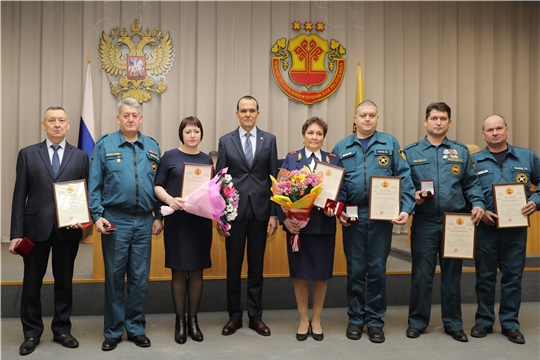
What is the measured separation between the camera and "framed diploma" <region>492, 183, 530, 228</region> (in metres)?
3.45

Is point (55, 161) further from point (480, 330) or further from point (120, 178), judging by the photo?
point (480, 330)

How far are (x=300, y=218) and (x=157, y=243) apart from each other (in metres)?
1.46

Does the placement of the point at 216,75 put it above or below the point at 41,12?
below

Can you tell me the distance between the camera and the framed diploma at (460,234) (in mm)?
3400

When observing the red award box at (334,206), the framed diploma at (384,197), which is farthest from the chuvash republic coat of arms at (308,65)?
the red award box at (334,206)

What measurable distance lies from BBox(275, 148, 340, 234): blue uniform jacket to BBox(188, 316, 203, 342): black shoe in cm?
92

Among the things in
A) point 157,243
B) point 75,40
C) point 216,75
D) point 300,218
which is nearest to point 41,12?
point 75,40

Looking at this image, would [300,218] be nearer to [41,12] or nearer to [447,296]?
[447,296]

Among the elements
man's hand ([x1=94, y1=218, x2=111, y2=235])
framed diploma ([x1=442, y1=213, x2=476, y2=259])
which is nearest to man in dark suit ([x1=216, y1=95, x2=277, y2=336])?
man's hand ([x1=94, y1=218, x2=111, y2=235])

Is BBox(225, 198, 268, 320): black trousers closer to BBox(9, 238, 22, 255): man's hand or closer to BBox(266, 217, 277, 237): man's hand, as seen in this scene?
BBox(266, 217, 277, 237): man's hand

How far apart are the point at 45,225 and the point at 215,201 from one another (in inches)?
42.1

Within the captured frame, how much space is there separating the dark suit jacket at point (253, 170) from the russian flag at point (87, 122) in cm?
342

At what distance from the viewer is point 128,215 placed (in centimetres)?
325

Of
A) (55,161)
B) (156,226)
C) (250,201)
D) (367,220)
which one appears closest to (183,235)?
(156,226)
